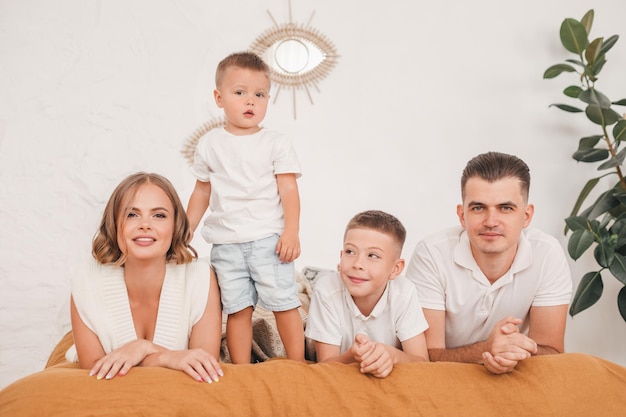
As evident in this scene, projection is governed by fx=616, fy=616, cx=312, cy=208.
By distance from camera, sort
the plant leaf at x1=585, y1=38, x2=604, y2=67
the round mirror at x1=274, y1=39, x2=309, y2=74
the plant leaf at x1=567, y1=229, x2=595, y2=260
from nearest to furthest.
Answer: the plant leaf at x1=567, y1=229, x2=595, y2=260, the plant leaf at x1=585, y1=38, x2=604, y2=67, the round mirror at x1=274, y1=39, x2=309, y2=74

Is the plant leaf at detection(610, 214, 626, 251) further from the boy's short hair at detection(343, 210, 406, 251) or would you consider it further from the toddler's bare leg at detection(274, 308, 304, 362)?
the toddler's bare leg at detection(274, 308, 304, 362)

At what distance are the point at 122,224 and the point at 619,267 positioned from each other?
7.72ft

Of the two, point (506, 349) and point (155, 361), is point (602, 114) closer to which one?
point (506, 349)

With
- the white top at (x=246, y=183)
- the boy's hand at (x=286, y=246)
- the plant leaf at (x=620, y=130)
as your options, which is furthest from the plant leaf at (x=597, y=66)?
the boy's hand at (x=286, y=246)

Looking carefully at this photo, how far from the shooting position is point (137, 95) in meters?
3.64

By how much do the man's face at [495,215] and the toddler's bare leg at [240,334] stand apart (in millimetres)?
797

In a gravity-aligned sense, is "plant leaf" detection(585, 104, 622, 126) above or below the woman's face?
above

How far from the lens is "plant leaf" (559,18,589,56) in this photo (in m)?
3.25

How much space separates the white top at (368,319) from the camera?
1.96m

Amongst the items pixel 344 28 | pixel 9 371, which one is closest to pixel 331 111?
pixel 344 28

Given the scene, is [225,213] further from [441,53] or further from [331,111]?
[441,53]

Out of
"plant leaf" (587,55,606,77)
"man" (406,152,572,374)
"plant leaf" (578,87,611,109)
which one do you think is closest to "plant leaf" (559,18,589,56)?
"plant leaf" (587,55,606,77)

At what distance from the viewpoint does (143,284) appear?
6.27 feet

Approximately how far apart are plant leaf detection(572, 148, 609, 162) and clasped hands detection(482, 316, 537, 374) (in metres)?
1.99
